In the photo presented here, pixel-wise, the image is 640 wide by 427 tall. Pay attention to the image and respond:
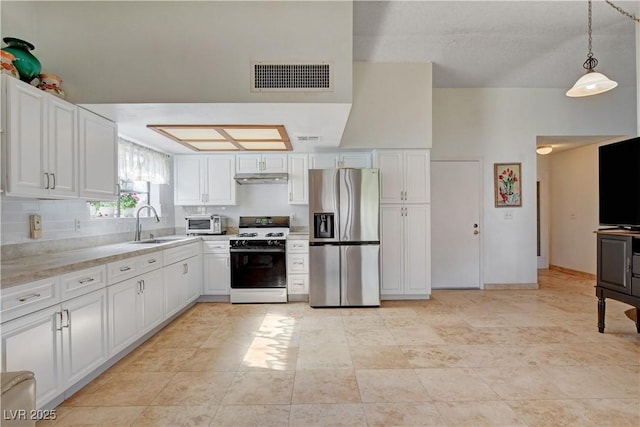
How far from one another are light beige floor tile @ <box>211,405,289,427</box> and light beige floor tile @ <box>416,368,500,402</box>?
3.14 ft

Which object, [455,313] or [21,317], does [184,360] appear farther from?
[455,313]

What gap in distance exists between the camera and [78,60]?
8.87 feet

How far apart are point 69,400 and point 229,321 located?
5.41 feet

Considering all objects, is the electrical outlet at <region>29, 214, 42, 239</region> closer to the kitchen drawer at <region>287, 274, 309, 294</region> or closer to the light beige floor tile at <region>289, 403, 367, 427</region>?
the light beige floor tile at <region>289, 403, 367, 427</region>

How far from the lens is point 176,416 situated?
1932mm

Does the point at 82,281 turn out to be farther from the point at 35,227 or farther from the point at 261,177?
the point at 261,177

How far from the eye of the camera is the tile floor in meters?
1.93

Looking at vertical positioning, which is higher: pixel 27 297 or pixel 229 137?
pixel 229 137

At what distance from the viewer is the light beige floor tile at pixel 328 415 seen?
6.08 feet

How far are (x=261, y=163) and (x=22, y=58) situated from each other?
2768 mm

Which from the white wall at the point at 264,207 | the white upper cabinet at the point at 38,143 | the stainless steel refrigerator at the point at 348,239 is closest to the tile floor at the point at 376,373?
the stainless steel refrigerator at the point at 348,239

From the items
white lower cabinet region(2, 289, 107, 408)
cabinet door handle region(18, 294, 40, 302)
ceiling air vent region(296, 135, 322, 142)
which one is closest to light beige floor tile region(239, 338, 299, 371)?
white lower cabinet region(2, 289, 107, 408)

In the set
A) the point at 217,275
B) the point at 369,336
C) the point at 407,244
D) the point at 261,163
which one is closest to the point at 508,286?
the point at 407,244

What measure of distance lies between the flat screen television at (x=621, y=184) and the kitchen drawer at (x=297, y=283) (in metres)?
3.29
